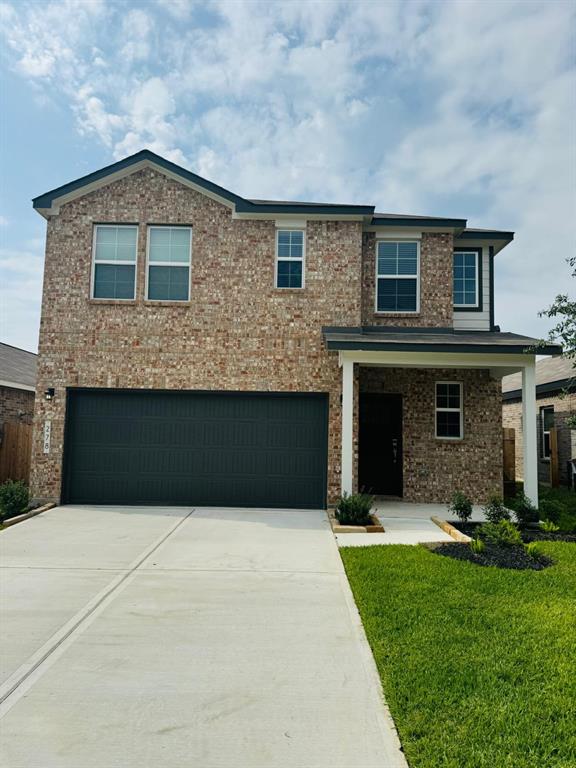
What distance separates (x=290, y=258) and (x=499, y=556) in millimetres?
7344

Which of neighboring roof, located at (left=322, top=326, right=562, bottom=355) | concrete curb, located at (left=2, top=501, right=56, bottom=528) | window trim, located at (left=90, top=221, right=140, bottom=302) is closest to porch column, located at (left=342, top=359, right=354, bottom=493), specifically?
neighboring roof, located at (left=322, top=326, right=562, bottom=355)

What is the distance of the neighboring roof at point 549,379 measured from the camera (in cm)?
1547

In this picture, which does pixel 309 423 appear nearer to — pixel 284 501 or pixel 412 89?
pixel 284 501

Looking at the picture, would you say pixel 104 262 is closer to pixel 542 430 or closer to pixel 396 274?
pixel 396 274

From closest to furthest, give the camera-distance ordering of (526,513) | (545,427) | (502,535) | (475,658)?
1. (475,658)
2. (502,535)
3. (526,513)
4. (545,427)

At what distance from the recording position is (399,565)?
668cm

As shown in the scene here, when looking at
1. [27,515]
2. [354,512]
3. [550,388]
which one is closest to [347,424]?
[354,512]

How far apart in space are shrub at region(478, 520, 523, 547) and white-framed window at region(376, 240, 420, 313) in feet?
19.2

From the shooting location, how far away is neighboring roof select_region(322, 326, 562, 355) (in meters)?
9.96

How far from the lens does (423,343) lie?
1002 centimetres

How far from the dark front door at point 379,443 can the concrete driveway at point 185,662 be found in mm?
4894

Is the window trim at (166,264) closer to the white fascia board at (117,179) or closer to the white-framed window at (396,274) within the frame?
the white fascia board at (117,179)

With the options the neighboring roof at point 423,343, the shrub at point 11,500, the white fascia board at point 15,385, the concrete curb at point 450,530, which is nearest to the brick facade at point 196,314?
the neighboring roof at point 423,343

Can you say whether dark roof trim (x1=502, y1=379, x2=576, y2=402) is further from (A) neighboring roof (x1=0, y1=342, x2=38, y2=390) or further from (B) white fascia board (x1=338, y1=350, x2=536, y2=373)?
(A) neighboring roof (x1=0, y1=342, x2=38, y2=390)
